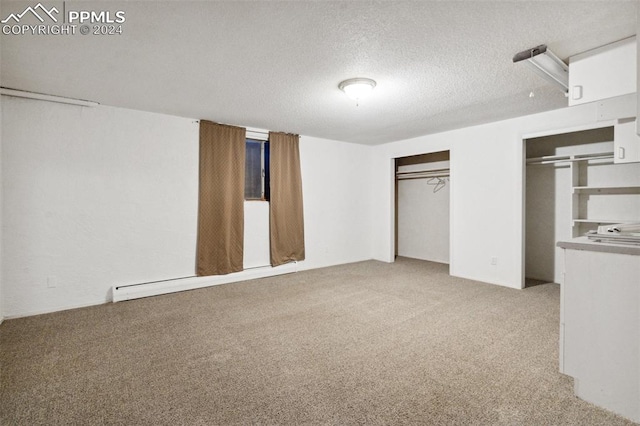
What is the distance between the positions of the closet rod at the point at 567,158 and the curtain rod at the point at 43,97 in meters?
5.81

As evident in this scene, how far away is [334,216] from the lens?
5754mm

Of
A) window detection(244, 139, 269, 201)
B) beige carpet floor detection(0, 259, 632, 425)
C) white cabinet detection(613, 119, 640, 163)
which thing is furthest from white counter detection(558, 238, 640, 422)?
window detection(244, 139, 269, 201)

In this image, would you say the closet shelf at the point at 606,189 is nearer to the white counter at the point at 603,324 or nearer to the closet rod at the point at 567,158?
the closet rod at the point at 567,158

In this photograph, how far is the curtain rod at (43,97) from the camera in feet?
9.79

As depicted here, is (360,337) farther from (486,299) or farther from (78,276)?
(78,276)

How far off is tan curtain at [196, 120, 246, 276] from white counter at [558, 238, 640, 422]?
3.83m

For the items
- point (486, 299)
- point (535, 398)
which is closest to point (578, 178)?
point (486, 299)

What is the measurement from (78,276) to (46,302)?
372 mm

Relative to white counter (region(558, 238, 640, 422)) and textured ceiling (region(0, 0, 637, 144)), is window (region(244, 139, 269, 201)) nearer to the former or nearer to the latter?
textured ceiling (region(0, 0, 637, 144))

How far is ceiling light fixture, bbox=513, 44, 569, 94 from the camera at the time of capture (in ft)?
7.36

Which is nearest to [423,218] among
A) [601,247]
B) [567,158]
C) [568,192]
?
[568,192]

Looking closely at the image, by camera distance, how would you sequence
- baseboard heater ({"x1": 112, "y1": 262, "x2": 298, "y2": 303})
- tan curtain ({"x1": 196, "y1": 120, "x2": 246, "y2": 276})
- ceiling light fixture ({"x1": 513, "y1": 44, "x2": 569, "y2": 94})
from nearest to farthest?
1. ceiling light fixture ({"x1": 513, "y1": 44, "x2": 569, "y2": 94})
2. baseboard heater ({"x1": 112, "y1": 262, "x2": 298, "y2": 303})
3. tan curtain ({"x1": 196, "y1": 120, "x2": 246, "y2": 276})

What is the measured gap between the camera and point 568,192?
423cm

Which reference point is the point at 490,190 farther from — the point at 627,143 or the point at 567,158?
the point at 627,143
